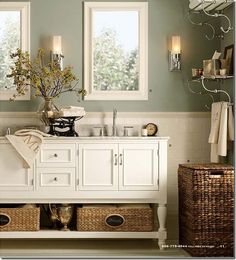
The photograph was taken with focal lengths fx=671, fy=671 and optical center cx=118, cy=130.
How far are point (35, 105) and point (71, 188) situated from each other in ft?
2.54

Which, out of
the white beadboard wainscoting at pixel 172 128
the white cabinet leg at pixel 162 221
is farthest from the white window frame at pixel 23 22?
the white cabinet leg at pixel 162 221

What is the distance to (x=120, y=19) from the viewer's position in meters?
5.16

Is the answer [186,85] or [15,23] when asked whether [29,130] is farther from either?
[186,85]

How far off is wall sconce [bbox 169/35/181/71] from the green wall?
0.05 m

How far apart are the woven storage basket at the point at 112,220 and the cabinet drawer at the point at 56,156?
36 cm

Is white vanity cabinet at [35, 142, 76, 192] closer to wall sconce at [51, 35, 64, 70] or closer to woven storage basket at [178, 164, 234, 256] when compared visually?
wall sconce at [51, 35, 64, 70]

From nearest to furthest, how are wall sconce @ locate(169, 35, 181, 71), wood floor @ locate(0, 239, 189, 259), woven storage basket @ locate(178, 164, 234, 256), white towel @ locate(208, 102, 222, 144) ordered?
woven storage basket @ locate(178, 164, 234, 256) < wood floor @ locate(0, 239, 189, 259) < white towel @ locate(208, 102, 222, 144) < wall sconce @ locate(169, 35, 181, 71)

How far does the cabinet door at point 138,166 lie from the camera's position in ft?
15.7

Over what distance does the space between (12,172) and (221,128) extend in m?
1.53

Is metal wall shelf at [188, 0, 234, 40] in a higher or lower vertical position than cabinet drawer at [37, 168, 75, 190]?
higher

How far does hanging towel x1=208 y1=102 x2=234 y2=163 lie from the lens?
4812 millimetres

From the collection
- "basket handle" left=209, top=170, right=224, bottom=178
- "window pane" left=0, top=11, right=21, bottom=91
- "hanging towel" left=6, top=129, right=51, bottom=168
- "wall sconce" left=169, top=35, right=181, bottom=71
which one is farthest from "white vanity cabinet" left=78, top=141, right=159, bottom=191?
"window pane" left=0, top=11, right=21, bottom=91


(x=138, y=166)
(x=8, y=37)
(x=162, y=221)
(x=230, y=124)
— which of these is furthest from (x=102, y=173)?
(x=8, y=37)

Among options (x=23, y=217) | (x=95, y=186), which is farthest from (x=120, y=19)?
(x=23, y=217)
